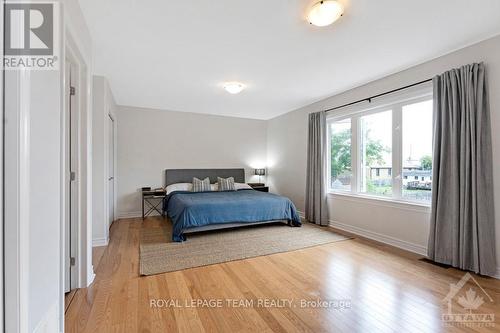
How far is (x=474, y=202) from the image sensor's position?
7.91ft

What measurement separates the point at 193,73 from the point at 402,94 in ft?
9.39

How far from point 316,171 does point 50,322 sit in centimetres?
409

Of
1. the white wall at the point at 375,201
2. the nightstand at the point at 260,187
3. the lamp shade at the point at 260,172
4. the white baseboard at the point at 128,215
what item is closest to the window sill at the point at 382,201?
the white wall at the point at 375,201

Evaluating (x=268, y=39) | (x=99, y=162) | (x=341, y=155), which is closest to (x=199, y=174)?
(x=99, y=162)

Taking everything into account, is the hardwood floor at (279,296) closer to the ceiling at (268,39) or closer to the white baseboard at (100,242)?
the white baseboard at (100,242)

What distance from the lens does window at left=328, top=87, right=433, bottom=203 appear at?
3090 millimetres

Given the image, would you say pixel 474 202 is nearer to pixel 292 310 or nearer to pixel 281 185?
pixel 292 310

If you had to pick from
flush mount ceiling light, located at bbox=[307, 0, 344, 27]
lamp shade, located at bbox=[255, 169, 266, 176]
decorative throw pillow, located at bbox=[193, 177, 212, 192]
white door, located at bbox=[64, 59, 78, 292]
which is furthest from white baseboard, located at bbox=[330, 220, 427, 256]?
white door, located at bbox=[64, 59, 78, 292]

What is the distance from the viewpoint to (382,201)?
11.5 feet

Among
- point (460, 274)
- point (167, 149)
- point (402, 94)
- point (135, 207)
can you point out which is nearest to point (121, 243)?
point (135, 207)

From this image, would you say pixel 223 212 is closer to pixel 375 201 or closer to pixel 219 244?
pixel 219 244

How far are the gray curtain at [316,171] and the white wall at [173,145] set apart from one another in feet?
6.72

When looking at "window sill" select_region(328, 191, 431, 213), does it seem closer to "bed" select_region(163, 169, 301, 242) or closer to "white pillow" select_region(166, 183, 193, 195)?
"bed" select_region(163, 169, 301, 242)

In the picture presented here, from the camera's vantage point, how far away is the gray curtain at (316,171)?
444 centimetres
